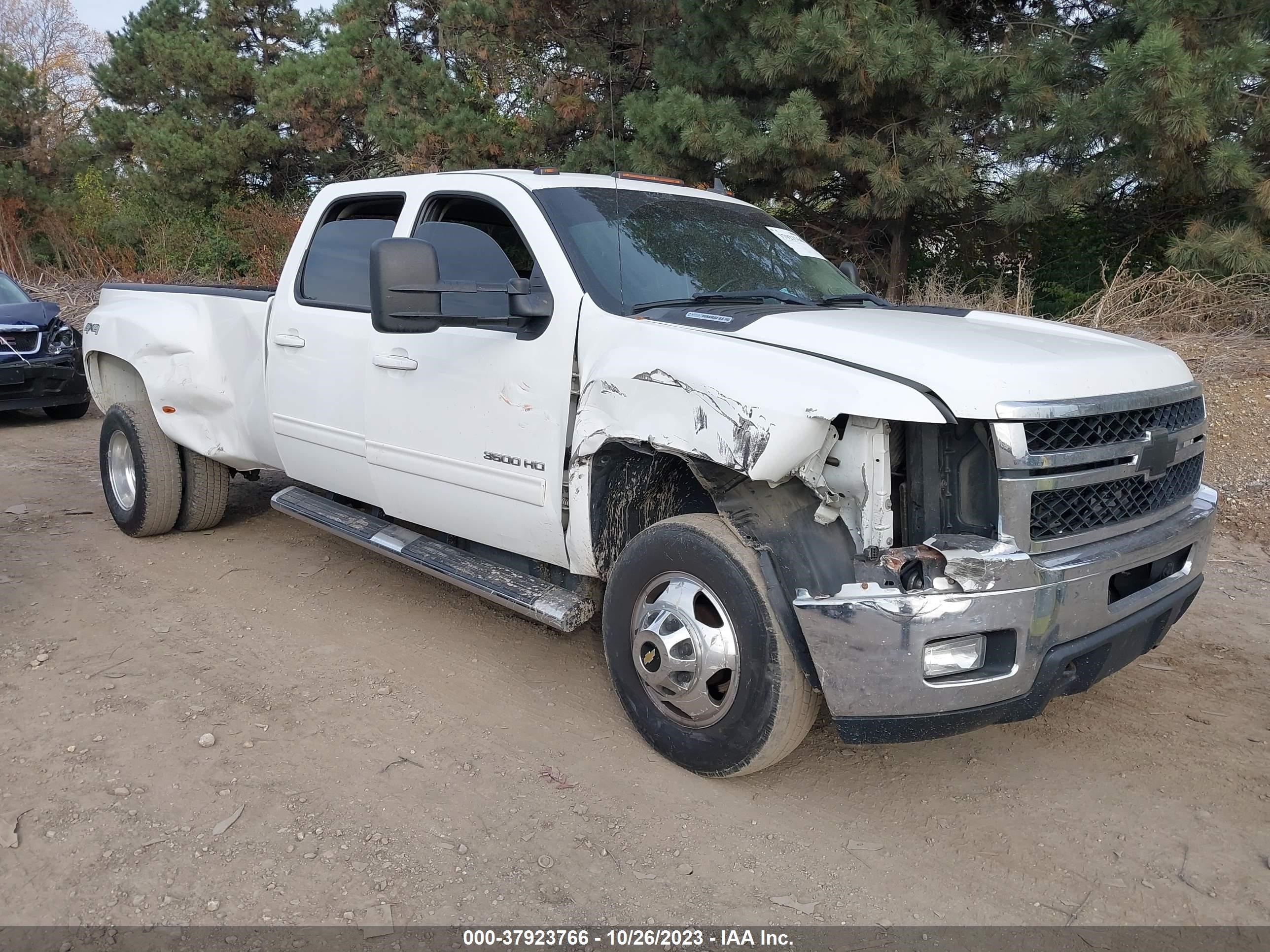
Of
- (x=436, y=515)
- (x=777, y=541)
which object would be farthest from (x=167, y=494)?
(x=777, y=541)

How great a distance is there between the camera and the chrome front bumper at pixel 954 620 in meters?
2.72

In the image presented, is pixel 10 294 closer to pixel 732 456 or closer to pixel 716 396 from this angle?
pixel 716 396

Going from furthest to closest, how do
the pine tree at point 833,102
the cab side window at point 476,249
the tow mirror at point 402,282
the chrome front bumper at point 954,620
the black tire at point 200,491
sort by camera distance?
the pine tree at point 833,102
the black tire at point 200,491
the cab side window at point 476,249
the tow mirror at point 402,282
the chrome front bumper at point 954,620

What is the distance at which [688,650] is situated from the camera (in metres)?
3.24

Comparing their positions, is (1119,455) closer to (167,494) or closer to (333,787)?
(333,787)

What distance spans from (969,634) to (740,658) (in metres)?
0.71

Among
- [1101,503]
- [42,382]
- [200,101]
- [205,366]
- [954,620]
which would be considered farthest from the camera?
[200,101]

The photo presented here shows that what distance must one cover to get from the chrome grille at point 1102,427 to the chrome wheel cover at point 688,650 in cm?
107

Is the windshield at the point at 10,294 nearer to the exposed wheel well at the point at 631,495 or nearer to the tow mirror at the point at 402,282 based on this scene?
the tow mirror at the point at 402,282

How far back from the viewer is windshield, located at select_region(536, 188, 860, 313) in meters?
3.81

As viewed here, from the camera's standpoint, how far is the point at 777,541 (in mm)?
3098

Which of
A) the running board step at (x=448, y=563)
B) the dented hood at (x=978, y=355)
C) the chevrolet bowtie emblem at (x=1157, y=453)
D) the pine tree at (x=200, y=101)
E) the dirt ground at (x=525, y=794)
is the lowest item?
the dirt ground at (x=525, y=794)

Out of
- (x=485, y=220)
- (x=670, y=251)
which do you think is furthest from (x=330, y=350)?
(x=670, y=251)

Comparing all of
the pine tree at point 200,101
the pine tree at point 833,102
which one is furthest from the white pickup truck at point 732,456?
the pine tree at point 200,101
